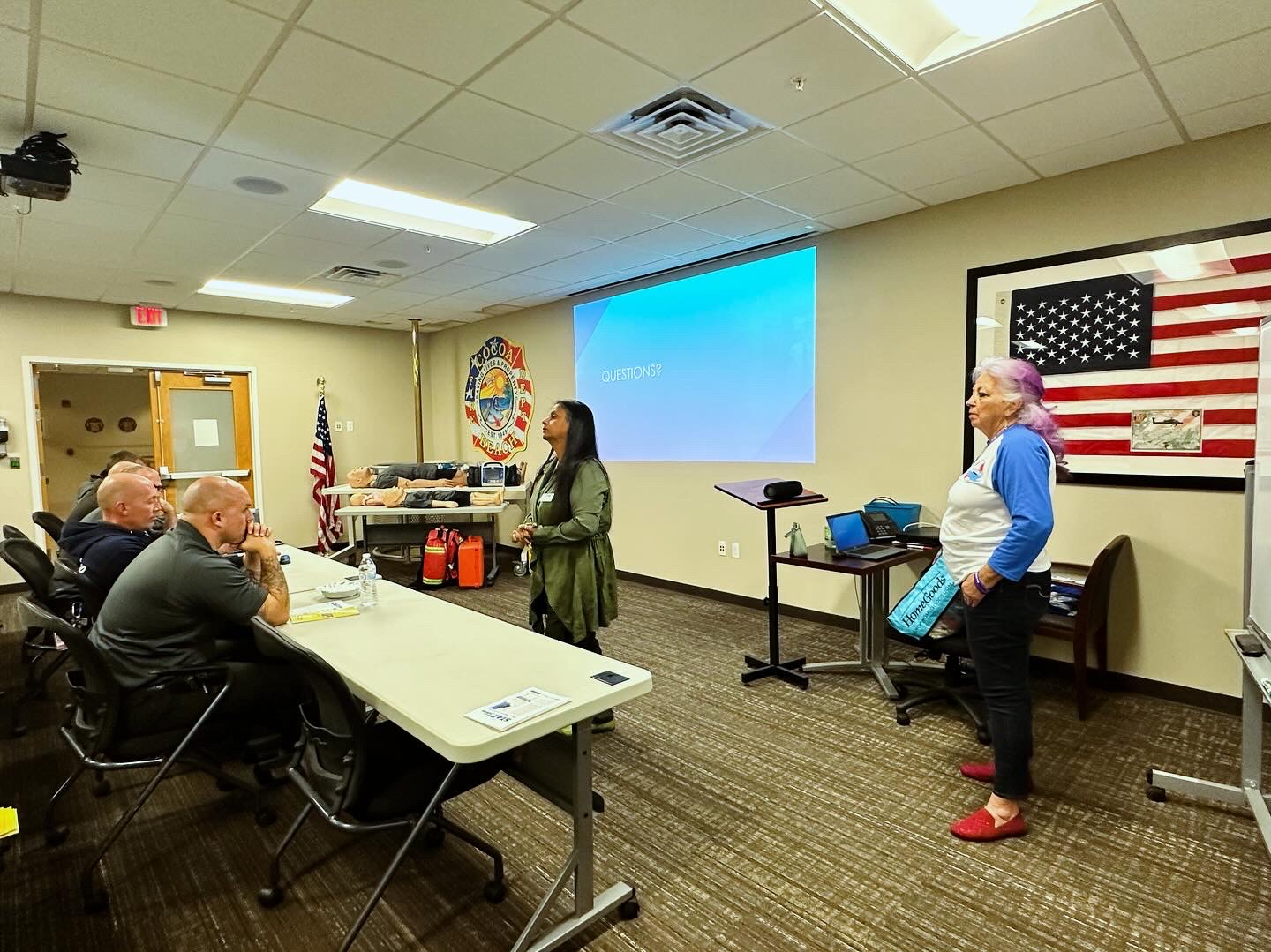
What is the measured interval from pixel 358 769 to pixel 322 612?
38.9 inches

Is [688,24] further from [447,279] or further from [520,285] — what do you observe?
[520,285]

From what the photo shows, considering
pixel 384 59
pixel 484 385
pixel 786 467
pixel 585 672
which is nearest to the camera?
pixel 585 672

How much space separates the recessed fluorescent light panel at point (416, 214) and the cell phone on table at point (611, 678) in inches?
121

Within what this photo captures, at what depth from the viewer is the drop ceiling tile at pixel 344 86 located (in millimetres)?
2365

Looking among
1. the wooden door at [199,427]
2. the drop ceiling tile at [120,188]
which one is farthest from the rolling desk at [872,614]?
the wooden door at [199,427]

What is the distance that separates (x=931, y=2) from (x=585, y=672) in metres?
2.54

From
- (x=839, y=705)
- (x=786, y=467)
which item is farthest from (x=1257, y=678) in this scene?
(x=786, y=467)

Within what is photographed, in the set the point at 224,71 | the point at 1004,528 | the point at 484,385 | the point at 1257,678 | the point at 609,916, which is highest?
the point at 224,71

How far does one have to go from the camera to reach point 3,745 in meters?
3.12

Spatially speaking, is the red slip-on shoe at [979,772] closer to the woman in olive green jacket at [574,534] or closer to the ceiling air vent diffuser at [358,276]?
the woman in olive green jacket at [574,534]

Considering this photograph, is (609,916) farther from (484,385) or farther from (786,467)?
(484,385)

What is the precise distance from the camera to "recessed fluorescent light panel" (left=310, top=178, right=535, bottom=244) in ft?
12.9

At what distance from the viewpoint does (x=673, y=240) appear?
482 centimetres

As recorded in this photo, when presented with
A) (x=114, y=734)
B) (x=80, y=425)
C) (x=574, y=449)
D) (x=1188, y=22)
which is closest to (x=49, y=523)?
(x=114, y=734)
